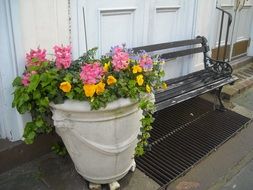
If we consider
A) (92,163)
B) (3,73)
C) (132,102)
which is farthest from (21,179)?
(132,102)

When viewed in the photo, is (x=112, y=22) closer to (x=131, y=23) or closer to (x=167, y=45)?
(x=131, y=23)

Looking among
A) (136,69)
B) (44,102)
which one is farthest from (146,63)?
(44,102)

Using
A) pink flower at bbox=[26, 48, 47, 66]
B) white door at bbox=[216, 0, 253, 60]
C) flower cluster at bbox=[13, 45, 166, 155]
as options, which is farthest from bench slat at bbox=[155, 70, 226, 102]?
white door at bbox=[216, 0, 253, 60]

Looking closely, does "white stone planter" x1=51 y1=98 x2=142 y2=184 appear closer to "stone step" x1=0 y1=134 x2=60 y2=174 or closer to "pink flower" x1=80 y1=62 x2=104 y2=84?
"pink flower" x1=80 y1=62 x2=104 y2=84

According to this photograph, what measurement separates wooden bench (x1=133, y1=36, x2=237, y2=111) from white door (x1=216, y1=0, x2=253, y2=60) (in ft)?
3.75

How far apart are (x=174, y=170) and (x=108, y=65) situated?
3.81 ft

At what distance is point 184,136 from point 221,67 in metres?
1.21

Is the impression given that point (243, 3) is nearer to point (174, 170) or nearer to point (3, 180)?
point (174, 170)

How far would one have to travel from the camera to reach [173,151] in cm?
281

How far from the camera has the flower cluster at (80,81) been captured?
1.78 m

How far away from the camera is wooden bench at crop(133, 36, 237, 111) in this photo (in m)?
2.99

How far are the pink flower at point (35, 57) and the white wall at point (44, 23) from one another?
4.1 inches

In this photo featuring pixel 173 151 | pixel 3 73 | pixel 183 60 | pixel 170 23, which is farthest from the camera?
pixel 183 60

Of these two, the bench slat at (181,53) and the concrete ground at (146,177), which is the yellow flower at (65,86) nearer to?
the concrete ground at (146,177)
